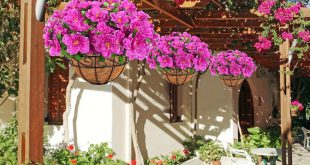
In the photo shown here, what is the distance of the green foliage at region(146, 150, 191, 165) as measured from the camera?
7.53 metres

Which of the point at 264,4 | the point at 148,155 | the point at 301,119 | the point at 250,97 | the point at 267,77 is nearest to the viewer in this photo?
the point at 264,4

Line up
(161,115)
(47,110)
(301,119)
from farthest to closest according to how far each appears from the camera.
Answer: (301,119), (161,115), (47,110)

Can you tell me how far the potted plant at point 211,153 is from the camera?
8.17 metres

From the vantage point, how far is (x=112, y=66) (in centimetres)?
238

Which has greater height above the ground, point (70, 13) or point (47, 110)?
point (70, 13)

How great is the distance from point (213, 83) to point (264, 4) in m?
4.55

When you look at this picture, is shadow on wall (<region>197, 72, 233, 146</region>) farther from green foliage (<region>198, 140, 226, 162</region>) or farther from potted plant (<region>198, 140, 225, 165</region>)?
potted plant (<region>198, 140, 225, 165</region>)

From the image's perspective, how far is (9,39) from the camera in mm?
5840

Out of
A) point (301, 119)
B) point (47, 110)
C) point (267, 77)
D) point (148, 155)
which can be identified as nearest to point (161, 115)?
point (148, 155)

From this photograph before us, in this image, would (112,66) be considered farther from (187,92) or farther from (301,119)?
(301,119)

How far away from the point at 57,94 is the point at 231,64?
3321 millimetres

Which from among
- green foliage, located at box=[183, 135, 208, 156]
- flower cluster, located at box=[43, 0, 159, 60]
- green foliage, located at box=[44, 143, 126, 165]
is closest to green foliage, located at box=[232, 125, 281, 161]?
green foliage, located at box=[183, 135, 208, 156]

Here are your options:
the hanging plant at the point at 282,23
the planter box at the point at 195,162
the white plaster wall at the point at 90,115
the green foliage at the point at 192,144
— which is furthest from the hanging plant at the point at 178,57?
the green foliage at the point at 192,144

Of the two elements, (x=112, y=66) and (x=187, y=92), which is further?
(x=187, y=92)
